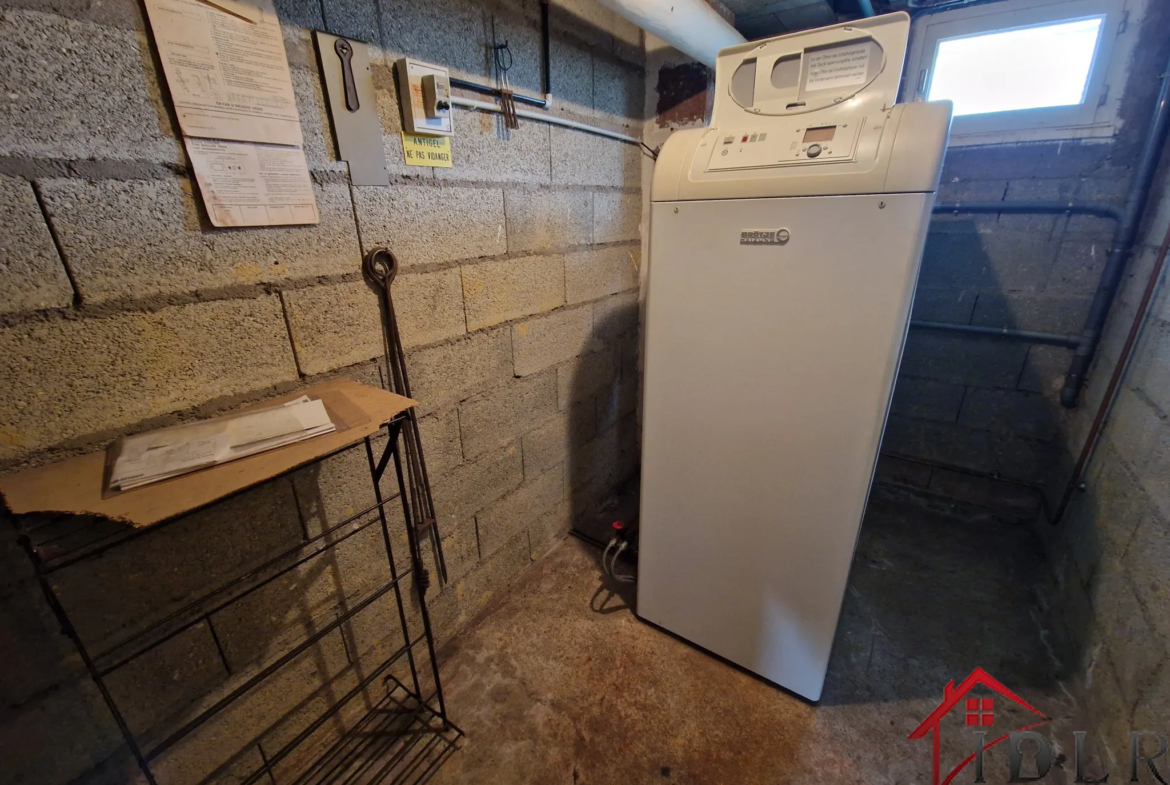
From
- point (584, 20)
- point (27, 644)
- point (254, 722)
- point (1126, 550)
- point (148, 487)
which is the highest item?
point (584, 20)

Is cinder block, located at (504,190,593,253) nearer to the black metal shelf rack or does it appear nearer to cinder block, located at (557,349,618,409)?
cinder block, located at (557,349,618,409)

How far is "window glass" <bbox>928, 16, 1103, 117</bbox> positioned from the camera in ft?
5.61

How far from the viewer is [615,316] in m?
2.08

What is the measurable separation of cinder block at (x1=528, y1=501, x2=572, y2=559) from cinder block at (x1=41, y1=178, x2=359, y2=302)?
1.26m

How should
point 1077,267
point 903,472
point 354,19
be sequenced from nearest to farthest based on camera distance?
point 354,19
point 1077,267
point 903,472

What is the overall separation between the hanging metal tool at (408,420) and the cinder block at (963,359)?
2.18m

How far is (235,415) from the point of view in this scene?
88 centimetres

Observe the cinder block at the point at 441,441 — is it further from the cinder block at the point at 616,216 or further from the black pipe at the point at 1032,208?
the black pipe at the point at 1032,208

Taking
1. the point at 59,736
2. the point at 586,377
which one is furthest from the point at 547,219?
the point at 59,736

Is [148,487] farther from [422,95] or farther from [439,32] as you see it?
[439,32]

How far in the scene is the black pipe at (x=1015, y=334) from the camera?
1.86 meters

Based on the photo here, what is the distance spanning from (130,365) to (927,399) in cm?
277

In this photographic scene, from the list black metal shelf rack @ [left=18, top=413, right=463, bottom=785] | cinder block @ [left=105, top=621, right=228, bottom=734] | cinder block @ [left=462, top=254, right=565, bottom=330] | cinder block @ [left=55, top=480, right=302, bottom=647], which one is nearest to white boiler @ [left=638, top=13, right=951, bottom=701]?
cinder block @ [left=462, top=254, right=565, bottom=330]

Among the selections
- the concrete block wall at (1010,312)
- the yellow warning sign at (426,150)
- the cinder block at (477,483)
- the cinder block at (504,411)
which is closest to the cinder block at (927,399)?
the concrete block wall at (1010,312)
